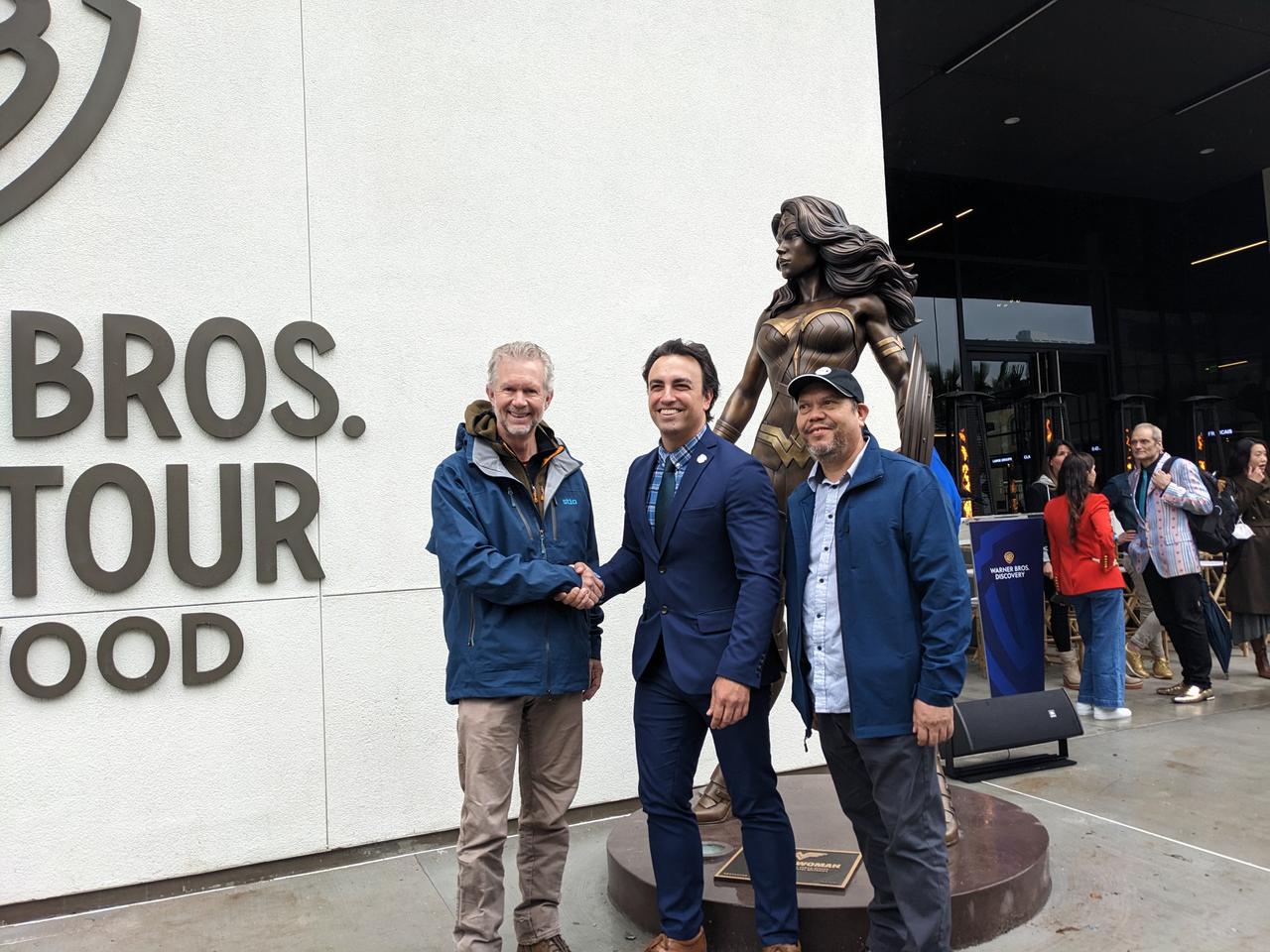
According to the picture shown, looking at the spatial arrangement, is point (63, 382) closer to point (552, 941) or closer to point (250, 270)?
point (250, 270)

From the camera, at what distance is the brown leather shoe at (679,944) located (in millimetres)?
2723

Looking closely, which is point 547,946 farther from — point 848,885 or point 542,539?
point 542,539

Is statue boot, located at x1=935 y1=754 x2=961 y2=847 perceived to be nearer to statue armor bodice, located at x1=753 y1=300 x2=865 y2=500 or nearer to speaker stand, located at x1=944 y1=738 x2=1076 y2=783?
statue armor bodice, located at x1=753 y1=300 x2=865 y2=500

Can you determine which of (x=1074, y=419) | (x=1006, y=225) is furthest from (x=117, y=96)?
(x=1074, y=419)

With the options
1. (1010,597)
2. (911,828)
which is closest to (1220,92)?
(1010,597)

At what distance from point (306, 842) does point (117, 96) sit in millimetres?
3285

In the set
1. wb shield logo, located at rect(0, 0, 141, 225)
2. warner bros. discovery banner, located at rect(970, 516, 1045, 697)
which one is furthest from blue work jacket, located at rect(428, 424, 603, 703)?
warner bros. discovery banner, located at rect(970, 516, 1045, 697)

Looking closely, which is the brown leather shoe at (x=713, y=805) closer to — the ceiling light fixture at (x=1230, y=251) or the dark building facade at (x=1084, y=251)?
the dark building facade at (x=1084, y=251)

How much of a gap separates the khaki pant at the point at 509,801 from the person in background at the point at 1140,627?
5630mm

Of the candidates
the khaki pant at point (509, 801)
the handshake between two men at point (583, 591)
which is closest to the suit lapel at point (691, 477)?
the handshake between two men at point (583, 591)

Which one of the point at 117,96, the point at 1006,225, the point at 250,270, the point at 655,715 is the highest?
the point at 1006,225

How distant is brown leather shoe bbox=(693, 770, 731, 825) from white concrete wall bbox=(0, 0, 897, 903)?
93cm

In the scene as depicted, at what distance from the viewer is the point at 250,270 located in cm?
409

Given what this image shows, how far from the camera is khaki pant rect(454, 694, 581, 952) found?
264cm
